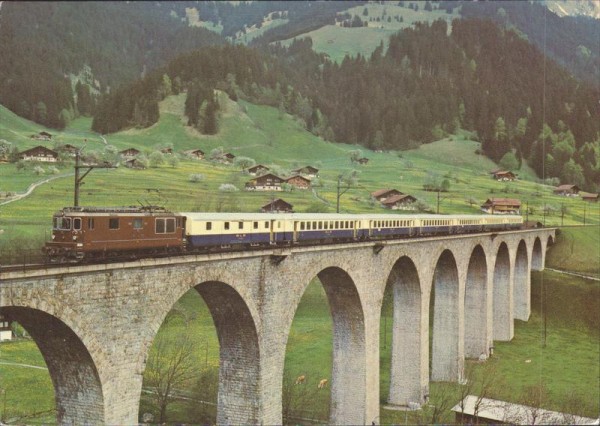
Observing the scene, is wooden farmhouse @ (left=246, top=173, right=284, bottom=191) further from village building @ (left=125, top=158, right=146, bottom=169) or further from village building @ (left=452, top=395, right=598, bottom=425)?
village building @ (left=452, top=395, right=598, bottom=425)

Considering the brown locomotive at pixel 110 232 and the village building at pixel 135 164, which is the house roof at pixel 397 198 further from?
the brown locomotive at pixel 110 232

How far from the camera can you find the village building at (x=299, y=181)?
130613 millimetres

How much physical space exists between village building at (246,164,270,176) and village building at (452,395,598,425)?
10277 cm

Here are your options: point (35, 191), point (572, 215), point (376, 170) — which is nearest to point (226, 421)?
point (35, 191)

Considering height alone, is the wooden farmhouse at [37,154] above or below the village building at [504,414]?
above

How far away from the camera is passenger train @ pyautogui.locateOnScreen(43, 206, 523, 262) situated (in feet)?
77.9

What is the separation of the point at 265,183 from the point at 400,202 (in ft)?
90.5

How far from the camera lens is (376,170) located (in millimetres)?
169625

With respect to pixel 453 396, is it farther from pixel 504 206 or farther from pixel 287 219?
pixel 504 206

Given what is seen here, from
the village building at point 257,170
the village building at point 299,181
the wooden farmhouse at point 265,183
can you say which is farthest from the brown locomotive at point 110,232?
the village building at point 257,170

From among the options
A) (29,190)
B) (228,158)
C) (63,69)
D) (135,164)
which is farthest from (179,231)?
(228,158)

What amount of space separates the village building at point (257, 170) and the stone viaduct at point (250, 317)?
289 feet

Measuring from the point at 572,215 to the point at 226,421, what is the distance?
119382 mm

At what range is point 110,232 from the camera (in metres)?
24.6
